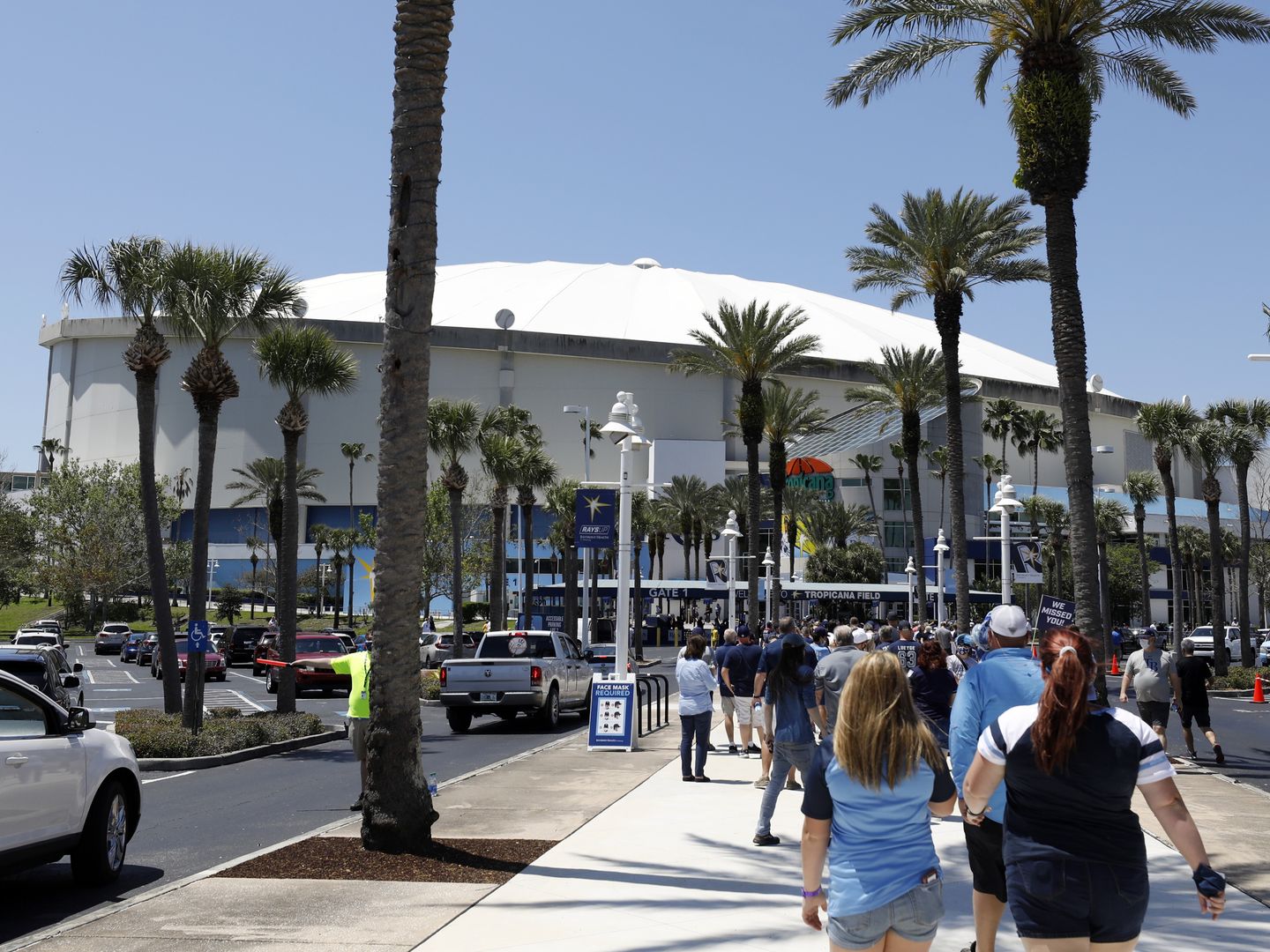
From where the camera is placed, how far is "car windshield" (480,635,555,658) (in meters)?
23.7

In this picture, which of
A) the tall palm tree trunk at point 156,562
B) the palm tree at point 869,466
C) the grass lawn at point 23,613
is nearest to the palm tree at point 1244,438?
the tall palm tree trunk at point 156,562

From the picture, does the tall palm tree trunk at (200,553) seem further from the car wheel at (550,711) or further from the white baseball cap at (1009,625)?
the white baseball cap at (1009,625)

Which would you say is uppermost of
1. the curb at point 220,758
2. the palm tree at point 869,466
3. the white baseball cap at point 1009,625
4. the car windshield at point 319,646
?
the palm tree at point 869,466

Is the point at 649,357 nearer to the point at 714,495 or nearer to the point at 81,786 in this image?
the point at 714,495

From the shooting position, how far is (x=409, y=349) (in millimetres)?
10461

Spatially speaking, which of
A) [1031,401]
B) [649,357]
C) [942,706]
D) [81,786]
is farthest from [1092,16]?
[1031,401]

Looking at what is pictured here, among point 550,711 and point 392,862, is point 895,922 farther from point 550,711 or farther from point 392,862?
point 550,711

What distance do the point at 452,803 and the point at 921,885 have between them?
29.0 ft

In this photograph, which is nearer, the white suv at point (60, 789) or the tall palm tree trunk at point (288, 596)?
the white suv at point (60, 789)

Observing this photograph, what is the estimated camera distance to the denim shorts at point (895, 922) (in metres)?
4.54

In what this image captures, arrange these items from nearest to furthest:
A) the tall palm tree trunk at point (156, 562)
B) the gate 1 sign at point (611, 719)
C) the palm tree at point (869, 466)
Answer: the gate 1 sign at point (611, 719), the tall palm tree trunk at point (156, 562), the palm tree at point (869, 466)

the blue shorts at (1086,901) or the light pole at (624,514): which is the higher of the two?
the light pole at (624,514)

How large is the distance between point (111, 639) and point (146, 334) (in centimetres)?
4695

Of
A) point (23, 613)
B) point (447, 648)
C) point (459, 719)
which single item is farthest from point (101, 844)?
point (23, 613)
